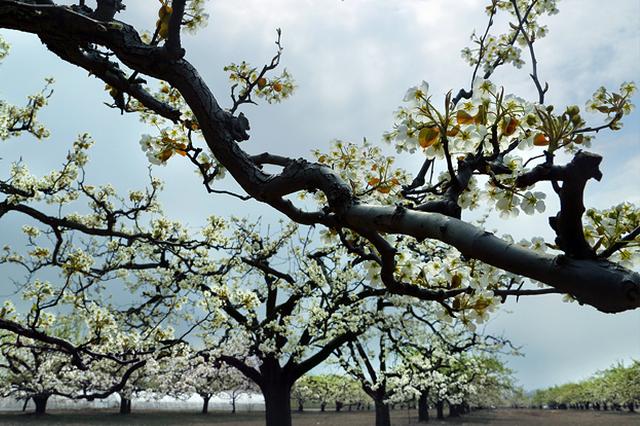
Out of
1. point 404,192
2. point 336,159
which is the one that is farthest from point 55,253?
point 404,192

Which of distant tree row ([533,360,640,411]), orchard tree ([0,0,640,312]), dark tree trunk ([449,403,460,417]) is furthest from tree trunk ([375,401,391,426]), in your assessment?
distant tree row ([533,360,640,411])

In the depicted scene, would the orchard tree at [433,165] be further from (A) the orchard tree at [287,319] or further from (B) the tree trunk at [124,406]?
(B) the tree trunk at [124,406]

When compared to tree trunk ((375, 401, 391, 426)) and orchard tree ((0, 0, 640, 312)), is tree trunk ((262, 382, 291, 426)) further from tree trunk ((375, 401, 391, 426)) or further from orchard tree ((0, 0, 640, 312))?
orchard tree ((0, 0, 640, 312))

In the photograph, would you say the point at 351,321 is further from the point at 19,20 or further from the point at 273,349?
the point at 19,20

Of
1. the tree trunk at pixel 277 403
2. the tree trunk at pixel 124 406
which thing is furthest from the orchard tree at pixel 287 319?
the tree trunk at pixel 124 406

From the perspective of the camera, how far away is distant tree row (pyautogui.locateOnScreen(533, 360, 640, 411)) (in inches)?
2052

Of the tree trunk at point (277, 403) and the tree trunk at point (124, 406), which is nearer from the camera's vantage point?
the tree trunk at point (277, 403)

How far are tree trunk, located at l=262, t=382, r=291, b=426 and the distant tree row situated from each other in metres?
48.6

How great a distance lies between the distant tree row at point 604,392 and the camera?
5212 cm

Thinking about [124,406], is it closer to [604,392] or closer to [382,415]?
[382,415]

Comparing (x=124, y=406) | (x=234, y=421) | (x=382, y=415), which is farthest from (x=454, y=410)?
(x=382, y=415)

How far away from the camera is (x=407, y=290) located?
2.33 m

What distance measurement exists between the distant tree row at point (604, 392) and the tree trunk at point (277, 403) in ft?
159

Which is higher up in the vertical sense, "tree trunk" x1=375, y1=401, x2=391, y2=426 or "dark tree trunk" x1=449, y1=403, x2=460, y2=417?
"tree trunk" x1=375, y1=401, x2=391, y2=426
